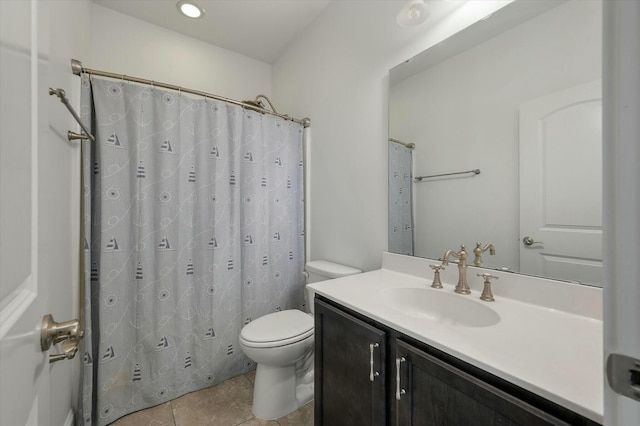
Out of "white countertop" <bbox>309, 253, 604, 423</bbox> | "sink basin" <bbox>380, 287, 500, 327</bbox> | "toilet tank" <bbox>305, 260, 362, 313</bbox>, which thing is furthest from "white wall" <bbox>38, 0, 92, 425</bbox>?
"sink basin" <bbox>380, 287, 500, 327</bbox>

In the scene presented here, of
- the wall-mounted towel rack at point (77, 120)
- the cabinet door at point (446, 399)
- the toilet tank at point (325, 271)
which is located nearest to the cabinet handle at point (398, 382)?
the cabinet door at point (446, 399)

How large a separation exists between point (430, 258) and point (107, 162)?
1.79 metres

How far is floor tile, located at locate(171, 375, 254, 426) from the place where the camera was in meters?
1.41

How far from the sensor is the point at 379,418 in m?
0.84

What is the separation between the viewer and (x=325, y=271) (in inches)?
66.3

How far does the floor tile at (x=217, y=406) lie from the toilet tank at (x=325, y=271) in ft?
2.15

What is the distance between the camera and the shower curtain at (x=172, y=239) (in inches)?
54.1

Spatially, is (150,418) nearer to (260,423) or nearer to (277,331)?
(260,423)

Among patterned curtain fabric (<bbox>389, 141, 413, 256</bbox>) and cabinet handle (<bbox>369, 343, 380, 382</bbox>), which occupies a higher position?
patterned curtain fabric (<bbox>389, 141, 413, 256</bbox>)

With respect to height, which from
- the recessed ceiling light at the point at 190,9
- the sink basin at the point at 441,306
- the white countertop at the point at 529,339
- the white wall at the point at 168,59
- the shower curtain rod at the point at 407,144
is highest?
the recessed ceiling light at the point at 190,9

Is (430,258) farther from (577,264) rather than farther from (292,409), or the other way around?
(292,409)

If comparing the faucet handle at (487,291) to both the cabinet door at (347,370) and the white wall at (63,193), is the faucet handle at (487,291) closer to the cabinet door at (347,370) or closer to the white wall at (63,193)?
the cabinet door at (347,370)

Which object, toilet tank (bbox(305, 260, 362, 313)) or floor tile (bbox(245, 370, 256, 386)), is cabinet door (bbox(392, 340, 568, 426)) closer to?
toilet tank (bbox(305, 260, 362, 313))

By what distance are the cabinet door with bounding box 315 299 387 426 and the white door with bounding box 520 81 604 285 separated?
2.28 feet
